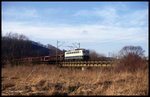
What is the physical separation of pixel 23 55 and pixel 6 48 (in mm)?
10093

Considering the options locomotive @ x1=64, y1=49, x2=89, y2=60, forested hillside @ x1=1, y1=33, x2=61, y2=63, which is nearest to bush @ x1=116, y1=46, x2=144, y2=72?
locomotive @ x1=64, y1=49, x2=89, y2=60

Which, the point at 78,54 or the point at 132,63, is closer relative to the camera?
the point at 132,63

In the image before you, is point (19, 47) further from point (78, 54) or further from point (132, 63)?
point (132, 63)

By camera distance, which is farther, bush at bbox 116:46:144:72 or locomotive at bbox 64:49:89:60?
locomotive at bbox 64:49:89:60

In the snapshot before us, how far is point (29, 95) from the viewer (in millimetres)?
5613

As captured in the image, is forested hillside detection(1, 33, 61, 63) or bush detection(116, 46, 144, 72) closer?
bush detection(116, 46, 144, 72)

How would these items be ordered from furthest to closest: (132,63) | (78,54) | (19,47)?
(19,47)
(78,54)
(132,63)

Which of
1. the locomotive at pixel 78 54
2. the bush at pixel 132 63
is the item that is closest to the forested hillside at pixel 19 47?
the locomotive at pixel 78 54

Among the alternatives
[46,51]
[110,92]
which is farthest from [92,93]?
[46,51]

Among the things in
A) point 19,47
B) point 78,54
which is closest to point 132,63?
point 78,54

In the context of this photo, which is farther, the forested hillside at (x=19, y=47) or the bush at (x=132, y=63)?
the forested hillside at (x=19, y=47)

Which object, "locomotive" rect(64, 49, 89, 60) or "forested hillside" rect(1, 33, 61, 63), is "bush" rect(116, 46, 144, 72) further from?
"forested hillside" rect(1, 33, 61, 63)

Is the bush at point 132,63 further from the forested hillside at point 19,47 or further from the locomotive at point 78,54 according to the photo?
the forested hillside at point 19,47

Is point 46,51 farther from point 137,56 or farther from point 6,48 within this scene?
point 137,56
